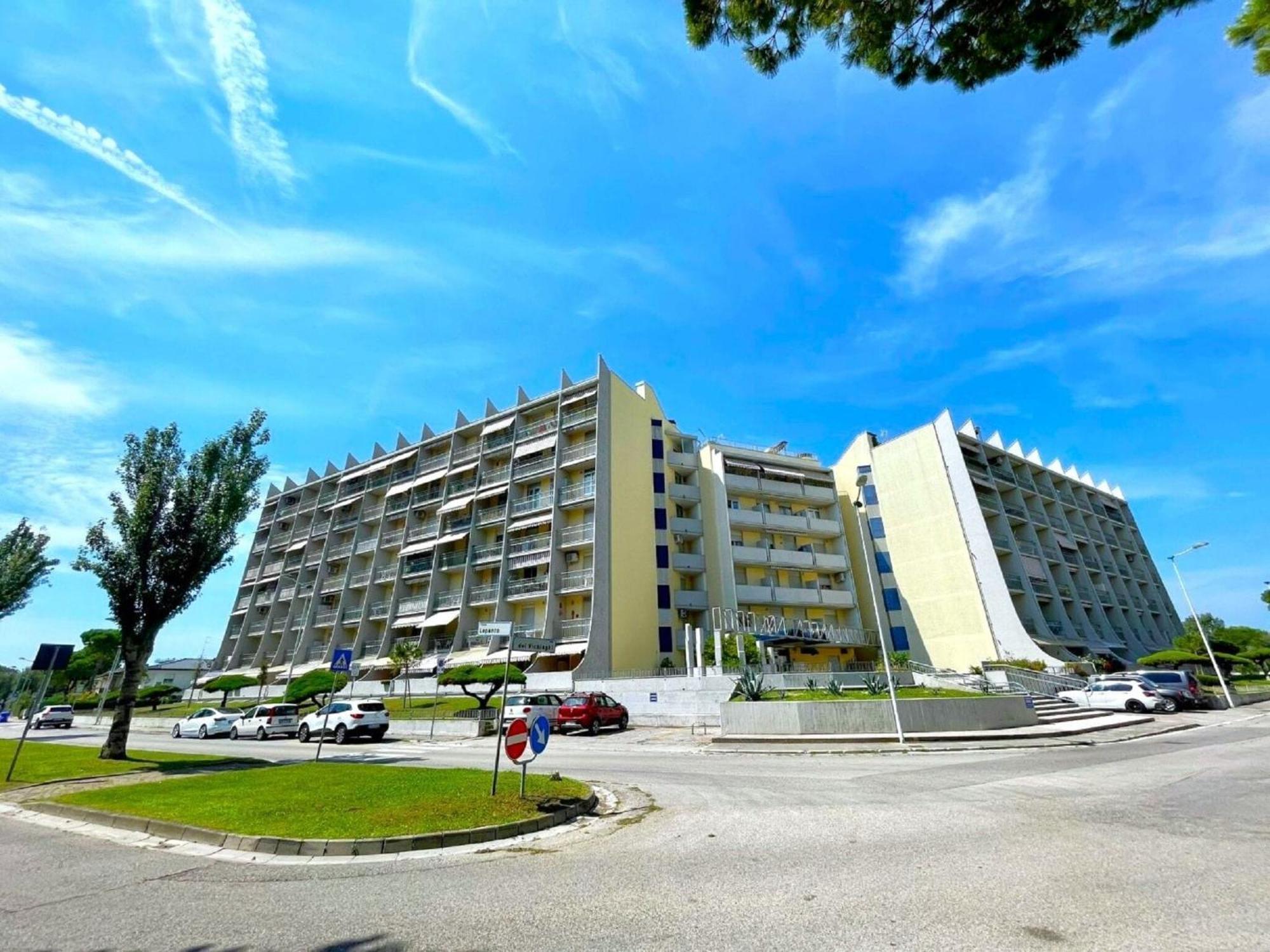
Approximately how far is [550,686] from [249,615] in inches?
1650

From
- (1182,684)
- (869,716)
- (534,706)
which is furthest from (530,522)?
(1182,684)

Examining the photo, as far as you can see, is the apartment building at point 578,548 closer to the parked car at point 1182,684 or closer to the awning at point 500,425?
the awning at point 500,425

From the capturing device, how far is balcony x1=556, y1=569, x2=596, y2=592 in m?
38.2

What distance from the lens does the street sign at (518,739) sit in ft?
28.4

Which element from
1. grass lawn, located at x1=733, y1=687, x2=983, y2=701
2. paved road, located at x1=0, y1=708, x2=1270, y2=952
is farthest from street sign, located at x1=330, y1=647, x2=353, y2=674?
grass lawn, located at x1=733, y1=687, x2=983, y2=701

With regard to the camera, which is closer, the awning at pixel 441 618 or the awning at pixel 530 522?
the awning at pixel 530 522

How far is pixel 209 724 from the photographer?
93.5 feet

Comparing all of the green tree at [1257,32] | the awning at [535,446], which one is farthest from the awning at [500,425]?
the green tree at [1257,32]

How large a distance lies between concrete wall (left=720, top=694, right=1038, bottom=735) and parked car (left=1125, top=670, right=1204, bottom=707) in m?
13.6

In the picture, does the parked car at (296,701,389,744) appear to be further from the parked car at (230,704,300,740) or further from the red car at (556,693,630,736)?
the red car at (556,693,630,736)

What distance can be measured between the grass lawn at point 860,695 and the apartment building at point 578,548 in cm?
1339

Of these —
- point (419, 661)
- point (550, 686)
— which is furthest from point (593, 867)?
point (419, 661)

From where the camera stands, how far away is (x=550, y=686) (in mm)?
34219

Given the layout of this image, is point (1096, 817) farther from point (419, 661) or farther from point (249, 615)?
point (249, 615)
